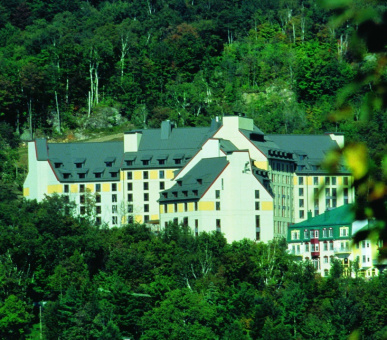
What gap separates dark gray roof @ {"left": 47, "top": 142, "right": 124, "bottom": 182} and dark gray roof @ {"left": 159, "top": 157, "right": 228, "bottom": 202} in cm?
1026

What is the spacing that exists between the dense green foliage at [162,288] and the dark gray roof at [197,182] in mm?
3689

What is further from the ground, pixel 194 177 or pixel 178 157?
pixel 178 157

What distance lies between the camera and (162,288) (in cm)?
12512

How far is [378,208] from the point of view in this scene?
5.29 m

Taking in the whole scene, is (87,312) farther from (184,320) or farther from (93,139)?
(93,139)

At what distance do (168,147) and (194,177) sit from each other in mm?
11340

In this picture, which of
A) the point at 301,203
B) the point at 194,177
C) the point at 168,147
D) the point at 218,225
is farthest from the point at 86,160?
the point at 301,203

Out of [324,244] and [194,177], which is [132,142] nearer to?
[194,177]

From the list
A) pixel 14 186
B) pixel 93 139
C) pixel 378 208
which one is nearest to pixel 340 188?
pixel 378 208

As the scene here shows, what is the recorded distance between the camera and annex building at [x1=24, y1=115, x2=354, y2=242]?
13200 cm

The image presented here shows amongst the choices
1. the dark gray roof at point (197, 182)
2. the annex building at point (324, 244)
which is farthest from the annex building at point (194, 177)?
the annex building at point (324, 244)

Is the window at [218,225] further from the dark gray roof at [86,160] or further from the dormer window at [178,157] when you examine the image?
the dark gray roof at [86,160]

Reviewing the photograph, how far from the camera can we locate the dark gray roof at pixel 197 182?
433ft

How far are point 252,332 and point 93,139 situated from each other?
58.3m
